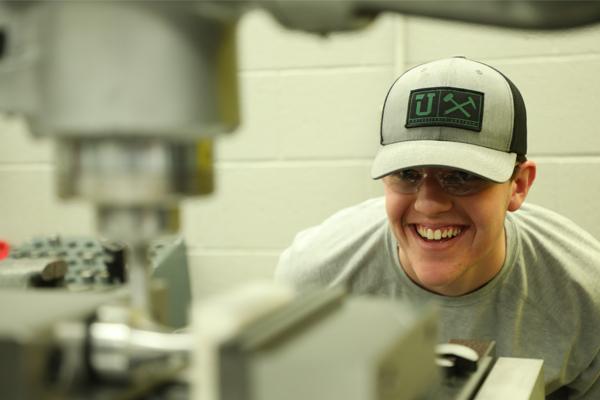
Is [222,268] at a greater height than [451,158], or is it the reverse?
[451,158]

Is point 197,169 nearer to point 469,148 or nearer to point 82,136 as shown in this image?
point 82,136

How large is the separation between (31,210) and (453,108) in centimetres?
152

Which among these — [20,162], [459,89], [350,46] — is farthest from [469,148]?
[20,162]

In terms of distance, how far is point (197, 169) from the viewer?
16.7 inches

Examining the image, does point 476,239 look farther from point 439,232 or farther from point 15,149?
point 15,149

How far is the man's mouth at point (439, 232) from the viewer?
129cm

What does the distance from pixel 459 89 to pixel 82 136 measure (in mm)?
894

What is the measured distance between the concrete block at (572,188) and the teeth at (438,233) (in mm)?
627

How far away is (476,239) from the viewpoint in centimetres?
128

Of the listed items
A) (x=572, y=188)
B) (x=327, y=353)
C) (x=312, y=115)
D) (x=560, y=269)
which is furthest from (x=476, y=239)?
(x=327, y=353)

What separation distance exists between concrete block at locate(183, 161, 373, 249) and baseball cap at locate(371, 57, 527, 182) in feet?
2.31

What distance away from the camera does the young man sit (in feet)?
3.91

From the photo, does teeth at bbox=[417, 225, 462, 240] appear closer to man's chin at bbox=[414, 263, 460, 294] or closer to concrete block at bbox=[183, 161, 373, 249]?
man's chin at bbox=[414, 263, 460, 294]

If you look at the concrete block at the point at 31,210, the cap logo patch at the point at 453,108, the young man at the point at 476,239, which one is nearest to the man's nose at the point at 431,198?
the young man at the point at 476,239
